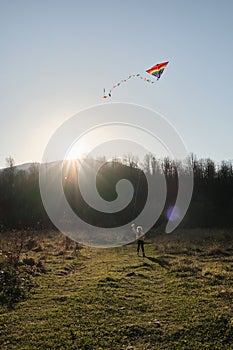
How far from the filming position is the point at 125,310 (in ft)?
26.3

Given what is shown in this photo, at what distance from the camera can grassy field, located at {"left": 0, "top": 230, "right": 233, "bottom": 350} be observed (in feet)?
20.4

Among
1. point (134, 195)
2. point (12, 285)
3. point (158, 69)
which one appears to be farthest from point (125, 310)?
point (134, 195)

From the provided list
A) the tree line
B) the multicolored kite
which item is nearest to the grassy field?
the multicolored kite

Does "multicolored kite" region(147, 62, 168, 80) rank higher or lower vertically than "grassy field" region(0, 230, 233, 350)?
higher

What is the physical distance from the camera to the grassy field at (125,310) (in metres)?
6.22

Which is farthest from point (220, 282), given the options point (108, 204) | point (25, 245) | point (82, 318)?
point (108, 204)

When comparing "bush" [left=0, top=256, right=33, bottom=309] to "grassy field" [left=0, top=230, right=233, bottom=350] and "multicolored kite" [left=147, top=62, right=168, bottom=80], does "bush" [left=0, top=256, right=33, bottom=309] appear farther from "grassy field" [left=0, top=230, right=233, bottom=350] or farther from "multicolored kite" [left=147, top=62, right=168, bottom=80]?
"multicolored kite" [left=147, top=62, right=168, bottom=80]

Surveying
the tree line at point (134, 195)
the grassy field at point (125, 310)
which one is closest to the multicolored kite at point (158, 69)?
the grassy field at point (125, 310)

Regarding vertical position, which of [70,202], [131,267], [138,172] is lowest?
[131,267]

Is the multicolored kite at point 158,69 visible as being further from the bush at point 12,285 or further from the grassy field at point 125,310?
the bush at point 12,285

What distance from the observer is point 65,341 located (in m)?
6.23

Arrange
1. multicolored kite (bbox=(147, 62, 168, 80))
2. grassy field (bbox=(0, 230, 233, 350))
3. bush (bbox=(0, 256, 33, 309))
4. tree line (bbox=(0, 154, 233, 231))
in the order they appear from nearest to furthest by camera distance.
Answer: grassy field (bbox=(0, 230, 233, 350)) → bush (bbox=(0, 256, 33, 309)) → multicolored kite (bbox=(147, 62, 168, 80)) → tree line (bbox=(0, 154, 233, 231))

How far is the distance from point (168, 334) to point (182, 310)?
1506mm

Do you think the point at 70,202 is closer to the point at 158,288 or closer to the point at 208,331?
the point at 158,288
